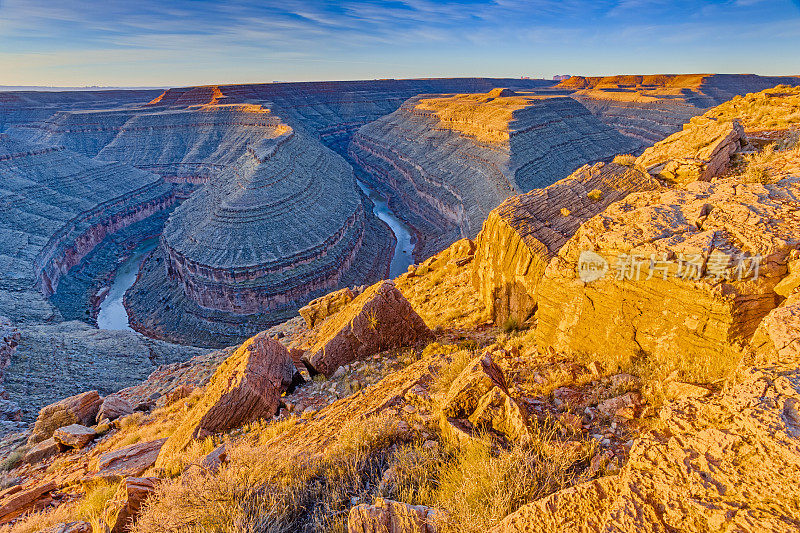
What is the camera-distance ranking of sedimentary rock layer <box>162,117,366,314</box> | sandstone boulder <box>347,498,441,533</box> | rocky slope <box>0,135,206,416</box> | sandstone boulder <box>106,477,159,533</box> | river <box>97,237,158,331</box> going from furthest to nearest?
1. sedimentary rock layer <box>162,117,366,314</box>
2. river <box>97,237,158,331</box>
3. rocky slope <box>0,135,206,416</box>
4. sandstone boulder <box>106,477,159,533</box>
5. sandstone boulder <box>347,498,441,533</box>

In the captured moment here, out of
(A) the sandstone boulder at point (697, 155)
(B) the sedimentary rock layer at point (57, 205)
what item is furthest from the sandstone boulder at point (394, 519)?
(B) the sedimentary rock layer at point (57, 205)

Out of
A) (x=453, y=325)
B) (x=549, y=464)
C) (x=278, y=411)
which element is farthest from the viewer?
(x=453, y=325)

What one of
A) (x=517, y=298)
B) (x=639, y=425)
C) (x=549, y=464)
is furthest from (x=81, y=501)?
(x=517, y=298)

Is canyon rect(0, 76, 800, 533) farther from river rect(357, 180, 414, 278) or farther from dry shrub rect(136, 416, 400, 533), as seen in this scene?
river rect(357, 180, 414, 278)

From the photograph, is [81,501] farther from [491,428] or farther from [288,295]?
[288,295]

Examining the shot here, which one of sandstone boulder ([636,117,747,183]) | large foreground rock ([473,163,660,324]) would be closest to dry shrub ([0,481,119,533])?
large foreground rock ([473,163,660,324])

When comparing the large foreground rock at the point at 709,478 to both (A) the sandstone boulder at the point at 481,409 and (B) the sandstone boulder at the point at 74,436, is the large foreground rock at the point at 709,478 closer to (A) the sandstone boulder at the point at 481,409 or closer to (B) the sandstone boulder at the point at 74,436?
(A) the sandstone boulder at the point at 481,409

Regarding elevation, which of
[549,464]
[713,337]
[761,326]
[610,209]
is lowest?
[549,464]
